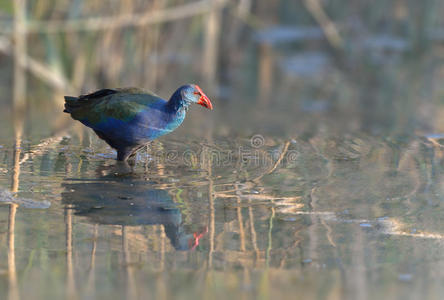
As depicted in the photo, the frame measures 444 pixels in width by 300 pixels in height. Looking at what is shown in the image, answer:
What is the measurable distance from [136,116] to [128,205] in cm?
84

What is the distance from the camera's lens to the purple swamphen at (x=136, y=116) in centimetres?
428

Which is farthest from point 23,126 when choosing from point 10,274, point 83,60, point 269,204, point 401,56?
point 401,56

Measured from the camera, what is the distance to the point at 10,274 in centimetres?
276

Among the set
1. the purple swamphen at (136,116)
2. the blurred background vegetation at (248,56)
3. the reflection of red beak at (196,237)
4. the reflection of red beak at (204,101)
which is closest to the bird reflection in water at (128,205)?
the reflection of red beak at (196,237)

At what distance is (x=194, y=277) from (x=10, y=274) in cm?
70

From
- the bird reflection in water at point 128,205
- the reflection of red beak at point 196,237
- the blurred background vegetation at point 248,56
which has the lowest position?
the reflection of red beak at point 196,237

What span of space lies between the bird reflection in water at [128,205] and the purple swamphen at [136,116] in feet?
1.11

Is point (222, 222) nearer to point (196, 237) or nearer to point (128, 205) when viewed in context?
point (196, 237)

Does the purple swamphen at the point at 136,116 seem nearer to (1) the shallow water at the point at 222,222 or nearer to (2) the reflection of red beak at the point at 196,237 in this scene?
(1) the shallow water at the point at 222,222

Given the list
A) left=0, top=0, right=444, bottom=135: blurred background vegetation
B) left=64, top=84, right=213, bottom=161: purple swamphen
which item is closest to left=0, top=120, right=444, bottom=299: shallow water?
left=64, top=84, right=213, bottom=161: purple swamphen

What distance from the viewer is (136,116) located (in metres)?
4.27

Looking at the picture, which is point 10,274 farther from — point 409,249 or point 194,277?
point 409,249

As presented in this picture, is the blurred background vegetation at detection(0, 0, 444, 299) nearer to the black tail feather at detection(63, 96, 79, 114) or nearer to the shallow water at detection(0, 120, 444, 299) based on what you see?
the shallow water at detection(0, 120, 444, 299)

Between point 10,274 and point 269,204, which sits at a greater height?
point 269,204
